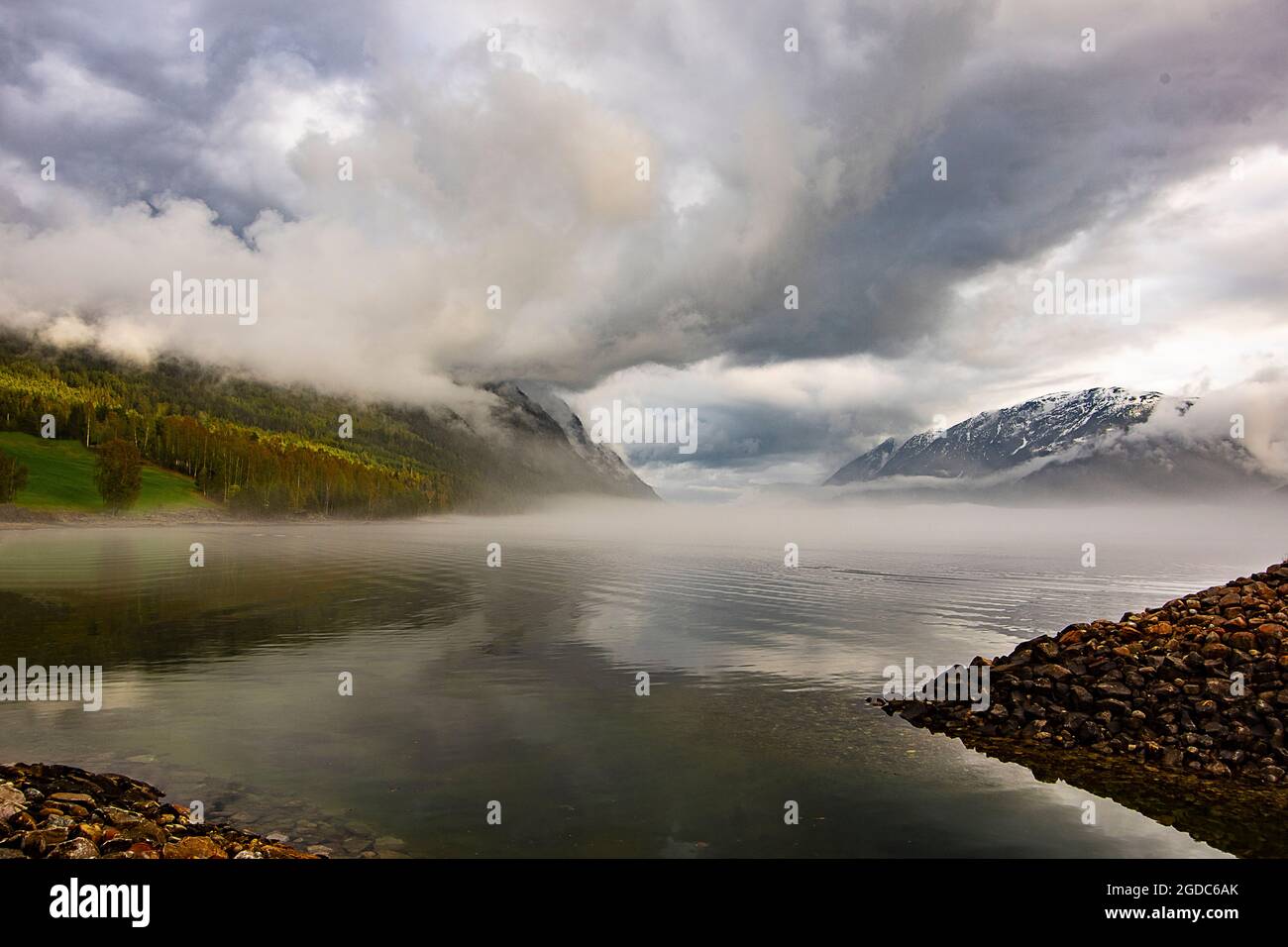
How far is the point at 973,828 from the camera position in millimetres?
14852

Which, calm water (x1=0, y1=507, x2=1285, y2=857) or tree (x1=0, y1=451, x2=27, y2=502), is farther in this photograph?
tree (x1=0, y1=451, x2=27, y2=502)

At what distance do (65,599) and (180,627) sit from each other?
16.2m

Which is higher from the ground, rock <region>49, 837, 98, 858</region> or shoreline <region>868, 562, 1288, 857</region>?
rock <region>49, 837, 98, 858</region>

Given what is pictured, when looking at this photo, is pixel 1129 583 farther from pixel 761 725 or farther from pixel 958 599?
pixel 761 725

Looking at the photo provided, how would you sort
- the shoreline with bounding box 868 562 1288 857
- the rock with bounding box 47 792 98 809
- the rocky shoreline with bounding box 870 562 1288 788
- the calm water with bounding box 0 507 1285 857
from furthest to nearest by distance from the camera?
the rocky shoreline with bounding box 870 562 1288 788
the shoreline with bounding box 868 562 1288 857
the calm water with bounding box 0 507 1285 857
the rock with bounding box 47 792 98 809

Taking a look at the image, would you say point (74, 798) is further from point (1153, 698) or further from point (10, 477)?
point (10, 477)

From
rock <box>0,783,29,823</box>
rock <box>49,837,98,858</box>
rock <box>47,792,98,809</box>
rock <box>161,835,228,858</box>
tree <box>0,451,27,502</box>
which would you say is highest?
tree <box>0,451,27,502</box>

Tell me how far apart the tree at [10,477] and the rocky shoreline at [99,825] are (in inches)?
9079

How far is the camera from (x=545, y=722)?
71.5 feet

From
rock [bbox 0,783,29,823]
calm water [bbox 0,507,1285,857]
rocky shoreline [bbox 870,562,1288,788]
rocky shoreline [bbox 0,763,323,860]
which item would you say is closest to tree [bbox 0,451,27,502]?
calm water [bbox 0,507,1285,857]

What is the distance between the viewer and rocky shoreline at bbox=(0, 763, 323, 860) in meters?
11.1

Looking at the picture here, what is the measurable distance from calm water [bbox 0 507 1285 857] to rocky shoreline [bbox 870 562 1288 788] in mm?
2794

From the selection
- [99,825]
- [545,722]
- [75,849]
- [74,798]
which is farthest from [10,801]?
[545,722]

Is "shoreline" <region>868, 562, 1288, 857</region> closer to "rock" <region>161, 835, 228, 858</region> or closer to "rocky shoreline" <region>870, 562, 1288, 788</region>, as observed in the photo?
"rocky shoreline" <region>870, 562, 1288, 788</region>
